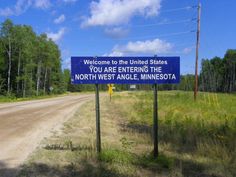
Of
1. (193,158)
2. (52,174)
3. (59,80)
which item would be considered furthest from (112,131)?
(59,80)

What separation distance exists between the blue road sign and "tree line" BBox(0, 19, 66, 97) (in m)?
61.5

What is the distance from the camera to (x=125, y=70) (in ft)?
31.2

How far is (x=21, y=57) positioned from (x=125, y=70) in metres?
69.4

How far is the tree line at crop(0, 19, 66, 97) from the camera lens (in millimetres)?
73688

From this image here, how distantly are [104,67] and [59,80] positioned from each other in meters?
100

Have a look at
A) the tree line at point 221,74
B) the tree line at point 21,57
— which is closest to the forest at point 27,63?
the tree line at point 21,57

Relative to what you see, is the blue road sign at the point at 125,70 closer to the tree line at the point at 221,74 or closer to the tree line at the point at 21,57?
the tree line at the point at 21,57

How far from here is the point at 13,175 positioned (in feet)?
25.7

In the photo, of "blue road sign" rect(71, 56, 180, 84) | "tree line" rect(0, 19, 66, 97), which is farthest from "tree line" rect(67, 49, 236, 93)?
"blue road sign" rect(71, 56, 180, 84)

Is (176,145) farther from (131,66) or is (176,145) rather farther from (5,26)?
(5,26)

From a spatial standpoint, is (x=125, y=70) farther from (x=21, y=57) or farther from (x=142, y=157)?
(x=21, y=57)

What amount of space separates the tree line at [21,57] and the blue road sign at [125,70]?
61.5 meters

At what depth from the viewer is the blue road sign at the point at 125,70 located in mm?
9430

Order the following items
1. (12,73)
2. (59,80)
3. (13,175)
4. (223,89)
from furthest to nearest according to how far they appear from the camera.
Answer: (223,89), (59,80), (12,73), (13,175)
